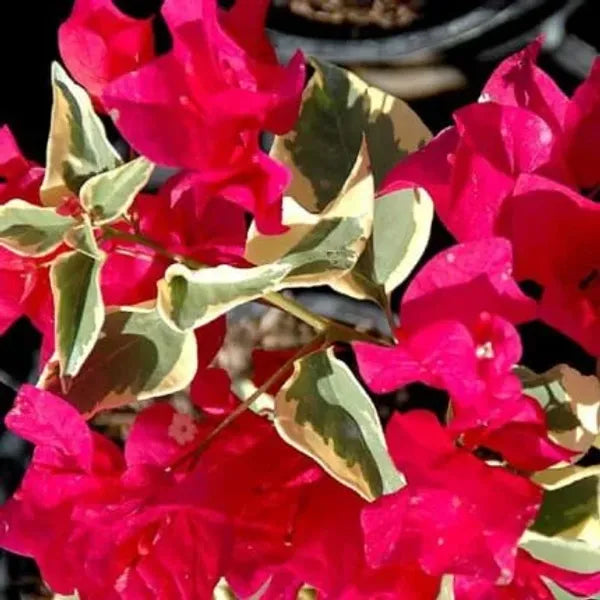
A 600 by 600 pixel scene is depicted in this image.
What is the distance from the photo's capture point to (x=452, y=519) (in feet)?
1.70

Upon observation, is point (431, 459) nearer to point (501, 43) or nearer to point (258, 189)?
point (258, 189)

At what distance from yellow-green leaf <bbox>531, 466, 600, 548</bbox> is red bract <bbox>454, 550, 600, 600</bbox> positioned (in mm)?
75

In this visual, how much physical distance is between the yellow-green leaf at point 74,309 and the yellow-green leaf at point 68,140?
49 mm

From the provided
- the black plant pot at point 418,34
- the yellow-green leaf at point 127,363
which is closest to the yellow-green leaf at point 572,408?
the yellow-green leaf at point 127,363

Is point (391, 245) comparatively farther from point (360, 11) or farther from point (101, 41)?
point (360, 11)

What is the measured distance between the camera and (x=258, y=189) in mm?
578

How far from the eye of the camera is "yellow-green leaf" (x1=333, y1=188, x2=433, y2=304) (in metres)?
0.62

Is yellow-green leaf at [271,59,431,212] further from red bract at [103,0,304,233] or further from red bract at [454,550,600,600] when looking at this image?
red bract at [454,550,600,600]

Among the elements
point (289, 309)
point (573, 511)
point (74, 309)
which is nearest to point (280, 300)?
point (289, 309)

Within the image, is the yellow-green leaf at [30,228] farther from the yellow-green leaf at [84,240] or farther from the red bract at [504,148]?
the red bract at [504,148]

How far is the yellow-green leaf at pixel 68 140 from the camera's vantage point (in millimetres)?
597

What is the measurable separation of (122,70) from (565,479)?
0.32 metres

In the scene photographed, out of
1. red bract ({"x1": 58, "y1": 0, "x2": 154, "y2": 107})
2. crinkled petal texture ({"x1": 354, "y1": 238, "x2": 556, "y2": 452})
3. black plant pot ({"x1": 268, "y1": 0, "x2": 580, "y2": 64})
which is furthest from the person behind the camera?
black plant pot ({"x1": 268, "y1": 0, "x2": 580, "y2": 64})

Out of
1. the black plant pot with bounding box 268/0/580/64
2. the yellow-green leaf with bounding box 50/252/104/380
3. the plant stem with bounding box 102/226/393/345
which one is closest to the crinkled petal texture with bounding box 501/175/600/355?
the plant stem with bounding box 102/226/393/345
